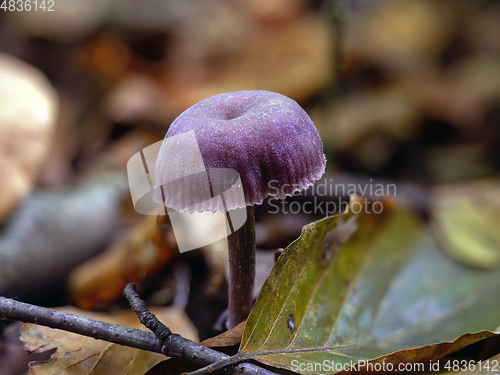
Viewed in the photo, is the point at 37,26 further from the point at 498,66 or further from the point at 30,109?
the point at 498,66

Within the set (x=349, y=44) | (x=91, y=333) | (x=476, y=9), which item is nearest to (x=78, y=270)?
(x=91, y=333)

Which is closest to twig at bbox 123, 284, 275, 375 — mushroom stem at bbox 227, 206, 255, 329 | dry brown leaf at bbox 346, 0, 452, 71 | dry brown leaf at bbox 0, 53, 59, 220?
mushroom stem at bbox 227, 206, 255, 329

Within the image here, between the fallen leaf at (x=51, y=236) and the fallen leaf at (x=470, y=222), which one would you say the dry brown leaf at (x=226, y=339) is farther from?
the fallen leaf at (x=470, y=222)

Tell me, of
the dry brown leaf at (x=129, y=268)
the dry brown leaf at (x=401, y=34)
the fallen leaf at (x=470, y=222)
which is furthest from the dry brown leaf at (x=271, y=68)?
the dry brown leaf at (x=129, y=268)

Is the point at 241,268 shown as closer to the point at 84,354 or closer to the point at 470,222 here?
the point at 84,354

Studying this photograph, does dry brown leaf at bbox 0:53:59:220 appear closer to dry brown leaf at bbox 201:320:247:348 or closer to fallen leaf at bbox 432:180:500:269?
dry brown leaf at bbox 201:320:247:348
